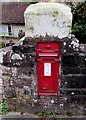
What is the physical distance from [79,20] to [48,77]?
392cm

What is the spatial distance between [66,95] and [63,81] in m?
0.36

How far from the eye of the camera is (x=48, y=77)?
360 cm

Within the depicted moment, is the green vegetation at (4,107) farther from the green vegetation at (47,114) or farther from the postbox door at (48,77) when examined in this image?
the postbox door at (48,77)

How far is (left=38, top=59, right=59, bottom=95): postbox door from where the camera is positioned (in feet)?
11.4

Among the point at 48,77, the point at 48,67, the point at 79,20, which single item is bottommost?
the point at 48,77

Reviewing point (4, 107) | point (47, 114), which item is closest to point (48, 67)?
point (47, 114)

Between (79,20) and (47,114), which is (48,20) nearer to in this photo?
(47,114)

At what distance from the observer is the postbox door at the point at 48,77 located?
3.48 meters

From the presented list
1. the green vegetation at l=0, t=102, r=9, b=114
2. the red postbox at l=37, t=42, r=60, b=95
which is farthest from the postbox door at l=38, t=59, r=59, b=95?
the green vegetation at l=0, t=102, r=9, b=114

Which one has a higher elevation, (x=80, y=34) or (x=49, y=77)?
(x=80, y=34)

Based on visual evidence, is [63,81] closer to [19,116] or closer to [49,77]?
[49,77]

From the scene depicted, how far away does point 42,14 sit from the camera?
3.20 m

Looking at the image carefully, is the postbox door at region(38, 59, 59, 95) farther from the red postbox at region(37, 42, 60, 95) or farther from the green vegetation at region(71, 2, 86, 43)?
the green vegetation at region(71, 2, 86, 43)

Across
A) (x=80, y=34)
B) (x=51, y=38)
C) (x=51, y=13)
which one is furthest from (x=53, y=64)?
(x=80, y=34)
